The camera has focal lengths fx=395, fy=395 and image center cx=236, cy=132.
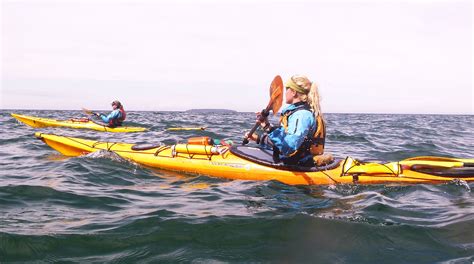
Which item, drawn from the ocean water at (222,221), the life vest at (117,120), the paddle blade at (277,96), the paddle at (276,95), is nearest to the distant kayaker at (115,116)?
the life vest at (117,120)

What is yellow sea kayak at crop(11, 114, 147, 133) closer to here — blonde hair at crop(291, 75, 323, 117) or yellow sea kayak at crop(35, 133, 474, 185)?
yellow sea kayak at crop(35, 133, 474, 185)

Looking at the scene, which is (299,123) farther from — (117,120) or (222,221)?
(117,120)

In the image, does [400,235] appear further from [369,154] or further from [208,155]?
[369,154]

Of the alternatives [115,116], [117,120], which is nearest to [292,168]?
[115,116]

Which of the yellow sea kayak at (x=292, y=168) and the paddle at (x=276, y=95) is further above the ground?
the paddle at (x=276, y=95)

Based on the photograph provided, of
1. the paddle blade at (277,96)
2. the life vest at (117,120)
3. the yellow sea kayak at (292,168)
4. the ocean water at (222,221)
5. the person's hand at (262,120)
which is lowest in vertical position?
the ocean water at (222,221)

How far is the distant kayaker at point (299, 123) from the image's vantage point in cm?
572

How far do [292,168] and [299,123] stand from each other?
0.94 m

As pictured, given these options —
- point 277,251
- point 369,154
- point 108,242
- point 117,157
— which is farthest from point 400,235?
point 369,154

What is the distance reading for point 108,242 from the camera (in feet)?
11.8

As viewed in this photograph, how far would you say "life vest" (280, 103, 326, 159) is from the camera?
19.5 feet

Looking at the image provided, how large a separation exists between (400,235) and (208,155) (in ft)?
12.8

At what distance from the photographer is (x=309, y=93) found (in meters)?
5.86

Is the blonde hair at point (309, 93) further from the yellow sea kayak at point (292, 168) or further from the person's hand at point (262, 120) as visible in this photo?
the yellow sea kayak at point (292, 168)
